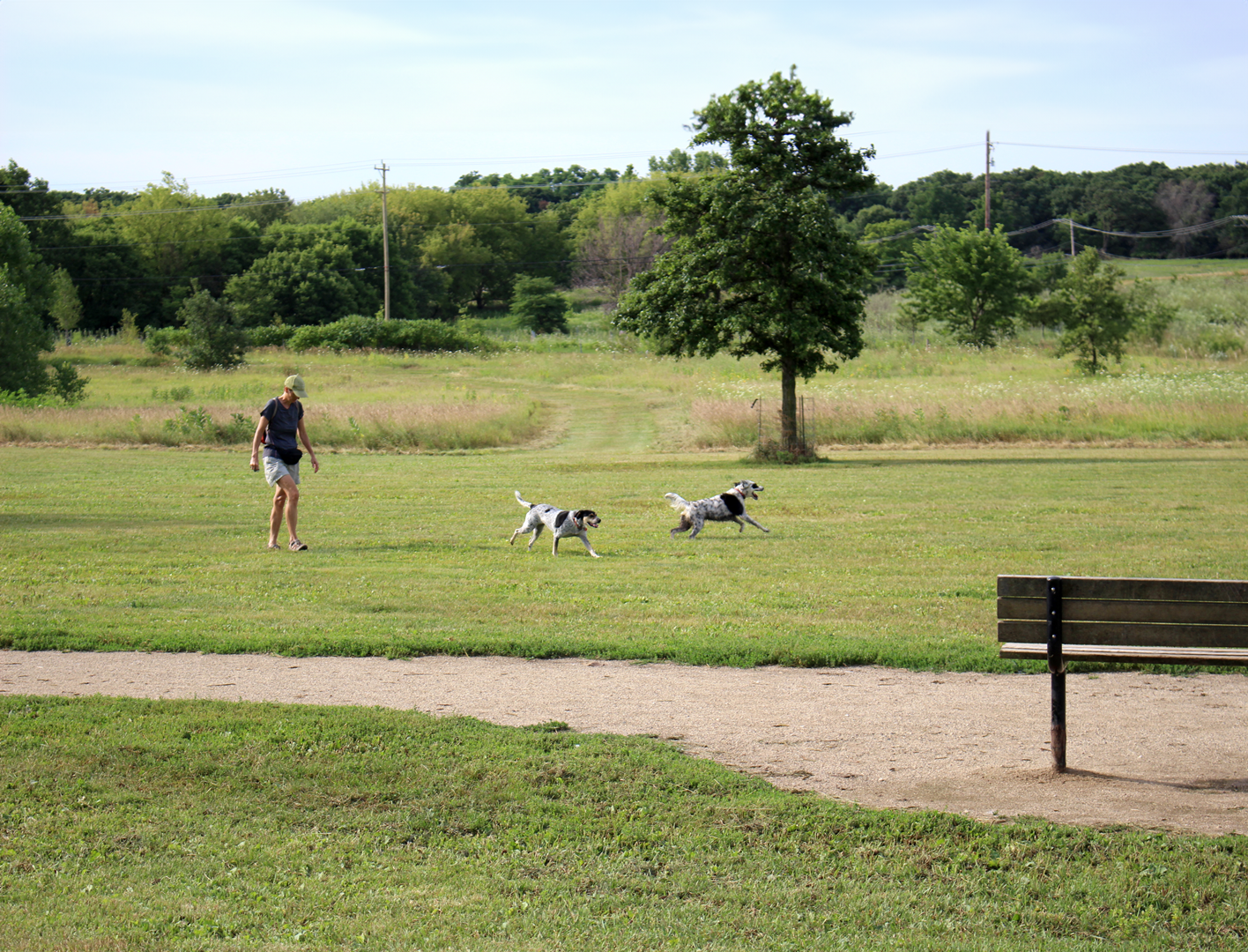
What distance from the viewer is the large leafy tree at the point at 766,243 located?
91.9 feet

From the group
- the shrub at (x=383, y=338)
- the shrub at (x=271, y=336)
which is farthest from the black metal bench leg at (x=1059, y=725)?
the shrub at (x=271, y=336)

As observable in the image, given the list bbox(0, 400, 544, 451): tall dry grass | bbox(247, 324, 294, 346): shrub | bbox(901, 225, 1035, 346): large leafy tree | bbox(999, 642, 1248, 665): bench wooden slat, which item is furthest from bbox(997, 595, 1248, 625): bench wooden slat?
bbox(247, 324, 294, 346): shrub

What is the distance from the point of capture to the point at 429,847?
4.81 metres

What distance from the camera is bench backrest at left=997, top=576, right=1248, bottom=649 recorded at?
554 centimetres

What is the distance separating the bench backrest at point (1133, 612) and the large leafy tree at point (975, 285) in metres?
57.0

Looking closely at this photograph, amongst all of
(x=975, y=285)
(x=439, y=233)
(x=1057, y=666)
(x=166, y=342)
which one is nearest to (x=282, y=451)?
(x=1057, y=666)

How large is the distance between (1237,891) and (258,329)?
253 feet

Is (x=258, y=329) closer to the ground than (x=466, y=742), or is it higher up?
higher up

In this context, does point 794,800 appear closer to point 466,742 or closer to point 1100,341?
point 466,742

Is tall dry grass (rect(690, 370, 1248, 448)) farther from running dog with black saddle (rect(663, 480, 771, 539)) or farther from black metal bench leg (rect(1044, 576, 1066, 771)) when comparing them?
black metal bench leg (rect(1044, 576, 1066, 771))

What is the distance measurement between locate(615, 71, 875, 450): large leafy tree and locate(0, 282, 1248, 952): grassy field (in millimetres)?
5135

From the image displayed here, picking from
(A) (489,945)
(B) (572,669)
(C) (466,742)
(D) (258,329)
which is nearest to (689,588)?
(B) (572,669)

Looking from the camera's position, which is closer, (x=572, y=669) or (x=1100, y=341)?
(x=572, y=669)

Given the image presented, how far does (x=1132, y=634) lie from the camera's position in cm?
570
